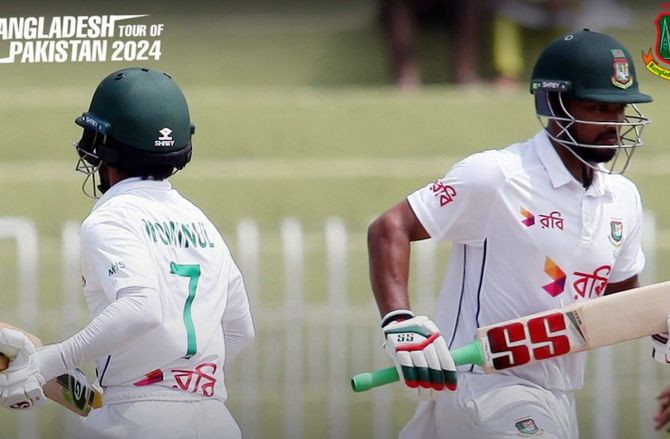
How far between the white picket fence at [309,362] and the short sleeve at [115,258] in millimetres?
2751

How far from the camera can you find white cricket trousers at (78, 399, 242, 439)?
325cm

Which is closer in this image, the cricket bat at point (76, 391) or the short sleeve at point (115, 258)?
the short sleeve at point (115, 258)

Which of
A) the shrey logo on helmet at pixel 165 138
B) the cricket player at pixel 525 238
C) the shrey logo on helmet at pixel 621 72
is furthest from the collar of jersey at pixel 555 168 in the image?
the shrey logo on helmet at pixel 165 138

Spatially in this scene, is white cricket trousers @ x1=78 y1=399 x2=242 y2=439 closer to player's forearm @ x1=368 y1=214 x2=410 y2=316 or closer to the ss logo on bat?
player's forearm @ x1=368 y1=214 x2=410 y2=316

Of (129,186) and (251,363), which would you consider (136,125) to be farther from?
(251,363)

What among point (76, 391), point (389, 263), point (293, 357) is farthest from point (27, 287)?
point (389, 263)

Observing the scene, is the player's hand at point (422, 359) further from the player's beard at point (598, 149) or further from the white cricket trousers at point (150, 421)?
the player's beard at point (598, 149)

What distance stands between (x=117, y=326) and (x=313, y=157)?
182 inches

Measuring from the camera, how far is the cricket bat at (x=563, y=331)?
11.6ft

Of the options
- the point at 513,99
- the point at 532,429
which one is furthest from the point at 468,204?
the point at 513,99

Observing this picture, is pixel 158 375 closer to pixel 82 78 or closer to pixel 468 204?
pixel 468 204

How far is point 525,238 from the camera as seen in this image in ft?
12.1

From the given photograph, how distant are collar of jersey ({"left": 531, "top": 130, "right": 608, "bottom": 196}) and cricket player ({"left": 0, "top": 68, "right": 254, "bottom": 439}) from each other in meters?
0.84

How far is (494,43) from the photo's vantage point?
870cm
